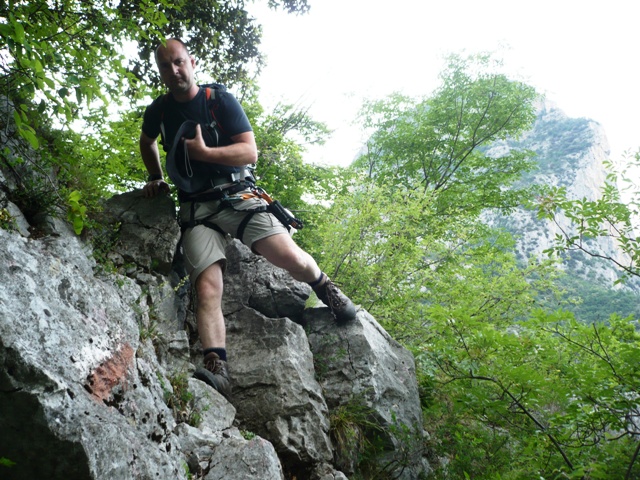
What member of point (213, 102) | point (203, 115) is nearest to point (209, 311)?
point (203, 115)

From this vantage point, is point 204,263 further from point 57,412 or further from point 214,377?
point 57,412

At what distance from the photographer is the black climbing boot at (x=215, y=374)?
3.54 metres

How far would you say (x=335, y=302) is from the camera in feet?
15.6

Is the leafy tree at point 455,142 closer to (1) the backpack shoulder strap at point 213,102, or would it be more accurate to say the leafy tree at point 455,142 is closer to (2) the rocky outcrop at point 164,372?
(2) the rocky outcrop at point 164,372

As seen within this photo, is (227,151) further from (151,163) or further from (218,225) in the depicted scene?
(151,163)

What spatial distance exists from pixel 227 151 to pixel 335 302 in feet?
6.24

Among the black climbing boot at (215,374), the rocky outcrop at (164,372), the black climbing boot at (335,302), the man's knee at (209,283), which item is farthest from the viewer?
the black climbing boot at (335,302)

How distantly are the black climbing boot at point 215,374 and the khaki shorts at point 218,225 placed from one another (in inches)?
30.0

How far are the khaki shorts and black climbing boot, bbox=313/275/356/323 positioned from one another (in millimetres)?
872

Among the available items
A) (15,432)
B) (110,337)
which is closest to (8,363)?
(15,432)

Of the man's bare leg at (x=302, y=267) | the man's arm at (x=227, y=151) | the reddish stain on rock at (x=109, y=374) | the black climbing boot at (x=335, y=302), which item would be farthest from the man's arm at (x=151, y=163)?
the reddish stain on rock at (x=109, y=374)

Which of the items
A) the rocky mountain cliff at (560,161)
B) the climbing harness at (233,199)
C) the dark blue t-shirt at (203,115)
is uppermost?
the rocky mountain cliff at (560,161)

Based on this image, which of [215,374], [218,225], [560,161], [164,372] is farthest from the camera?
[560,161]

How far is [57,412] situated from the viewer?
1.83 metres
